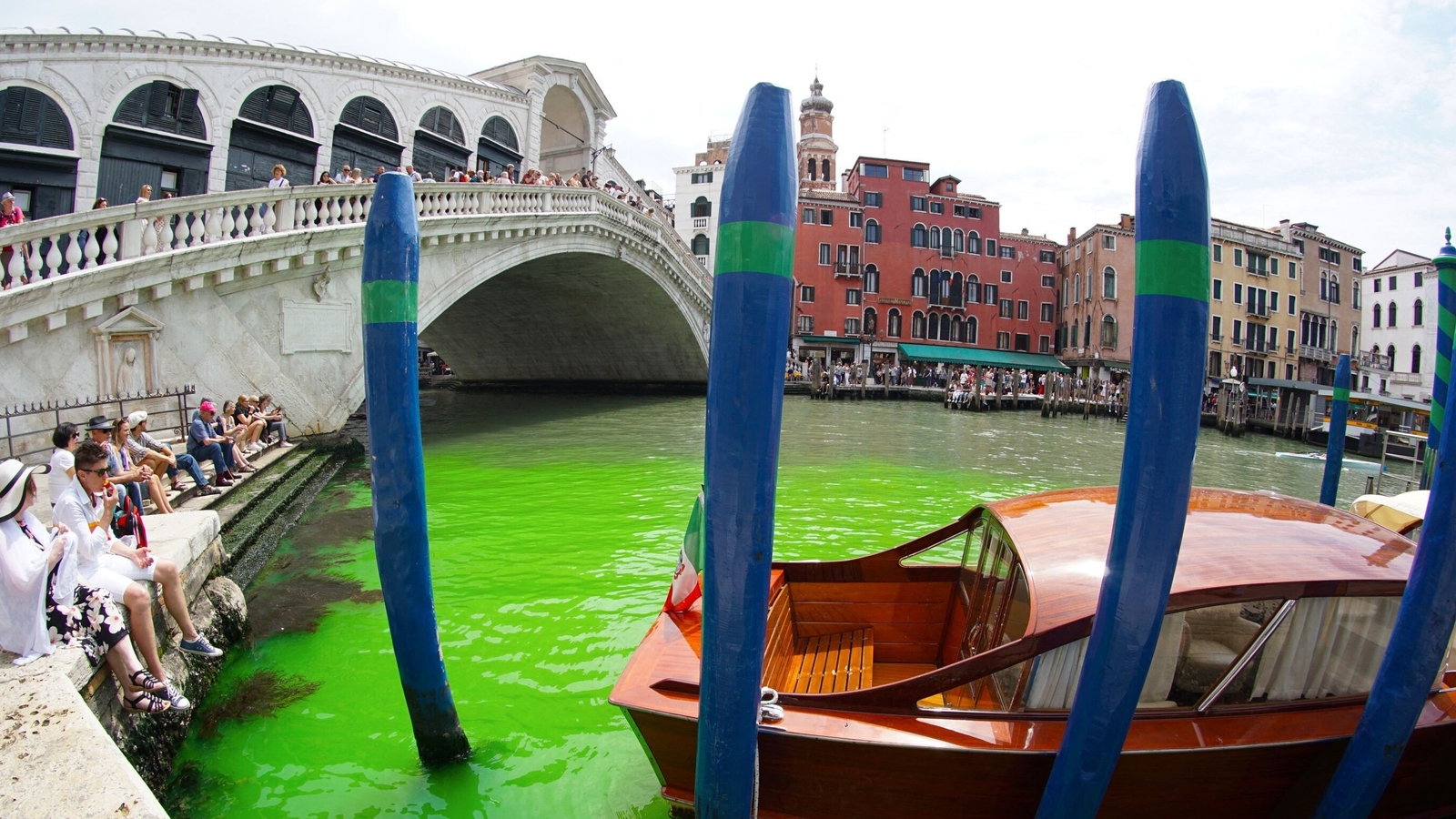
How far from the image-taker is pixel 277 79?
1393cm

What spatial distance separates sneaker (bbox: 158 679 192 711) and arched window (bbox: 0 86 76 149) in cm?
1155

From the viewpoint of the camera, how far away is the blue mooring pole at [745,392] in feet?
7.07

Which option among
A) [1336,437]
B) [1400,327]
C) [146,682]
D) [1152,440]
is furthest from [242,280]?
[1400,327]

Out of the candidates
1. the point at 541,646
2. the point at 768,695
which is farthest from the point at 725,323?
the point at 541,646

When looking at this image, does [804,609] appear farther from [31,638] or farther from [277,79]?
[277,79]

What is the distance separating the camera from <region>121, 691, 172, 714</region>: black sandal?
3189 mm

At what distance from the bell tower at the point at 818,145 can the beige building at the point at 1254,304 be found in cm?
2121

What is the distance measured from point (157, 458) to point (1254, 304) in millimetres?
44301

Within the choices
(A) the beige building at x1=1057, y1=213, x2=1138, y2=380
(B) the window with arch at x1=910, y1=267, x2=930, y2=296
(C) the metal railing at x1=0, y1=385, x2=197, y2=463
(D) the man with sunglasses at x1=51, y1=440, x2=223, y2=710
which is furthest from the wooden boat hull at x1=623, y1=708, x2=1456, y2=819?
(B) the window with arch at x1=910, y1=267, x2=930, y2=296

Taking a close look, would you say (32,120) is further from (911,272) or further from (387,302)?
(911,272)

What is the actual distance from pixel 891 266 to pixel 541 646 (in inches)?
1438

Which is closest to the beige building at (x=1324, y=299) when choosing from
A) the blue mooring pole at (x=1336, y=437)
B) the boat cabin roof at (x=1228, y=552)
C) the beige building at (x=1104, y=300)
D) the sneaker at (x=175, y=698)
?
the beige building at (x=1104, y=300)

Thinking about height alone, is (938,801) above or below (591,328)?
below

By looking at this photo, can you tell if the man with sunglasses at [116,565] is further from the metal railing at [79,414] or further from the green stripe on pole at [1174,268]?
the green stripe on pole at [1174,268]
